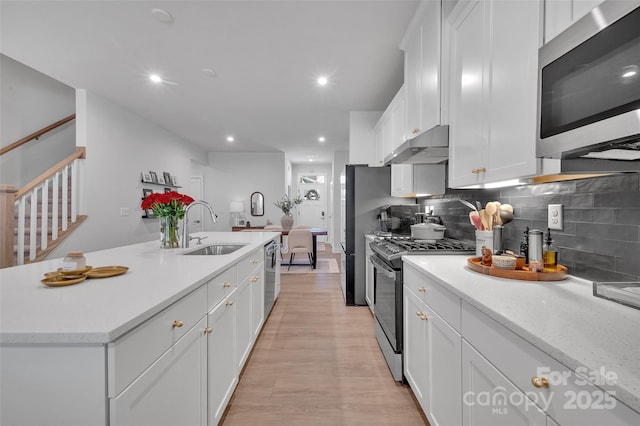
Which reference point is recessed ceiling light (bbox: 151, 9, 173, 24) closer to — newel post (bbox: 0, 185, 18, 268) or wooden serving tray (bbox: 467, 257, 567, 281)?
newel post (bbox: 0, 185, 18, 268)

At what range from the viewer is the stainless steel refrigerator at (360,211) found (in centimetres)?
341

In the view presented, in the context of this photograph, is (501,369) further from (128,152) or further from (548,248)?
(128,152)

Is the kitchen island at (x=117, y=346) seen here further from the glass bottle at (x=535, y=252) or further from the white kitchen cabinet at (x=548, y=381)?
the glass bottle at (x=535, y=252)

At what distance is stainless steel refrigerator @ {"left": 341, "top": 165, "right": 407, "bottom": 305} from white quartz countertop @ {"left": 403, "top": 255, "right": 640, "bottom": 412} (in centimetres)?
211

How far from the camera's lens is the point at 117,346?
0.71m

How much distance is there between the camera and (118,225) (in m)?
4.19

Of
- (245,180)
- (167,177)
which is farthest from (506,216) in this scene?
(245,180)

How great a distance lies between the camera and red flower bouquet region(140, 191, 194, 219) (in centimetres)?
198

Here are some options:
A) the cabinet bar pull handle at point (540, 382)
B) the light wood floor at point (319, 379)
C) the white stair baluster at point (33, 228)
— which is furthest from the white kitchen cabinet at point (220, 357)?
the white stair baluster at point (33, 228)

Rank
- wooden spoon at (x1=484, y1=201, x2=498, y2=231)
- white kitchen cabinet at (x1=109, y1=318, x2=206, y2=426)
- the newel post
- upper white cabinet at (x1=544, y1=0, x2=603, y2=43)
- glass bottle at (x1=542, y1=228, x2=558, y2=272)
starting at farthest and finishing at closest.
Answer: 1. the newel post
2. wooden spoon at (x1=484, y1=201, x2=498, y2=231)
3. glass bottle at (x1=542, y1=228, x2=558, y2=272)
4. upper white cabinet at (x1=544, y1=0, x2=603, y2=43)
5. white kitchen cabinet at (x1=109, y1=318, x2=206, y2=426)

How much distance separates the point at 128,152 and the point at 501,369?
530 cm

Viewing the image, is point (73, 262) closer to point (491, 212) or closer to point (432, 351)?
point (432, 351)

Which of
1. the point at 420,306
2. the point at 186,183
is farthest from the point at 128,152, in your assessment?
the point at 420,306

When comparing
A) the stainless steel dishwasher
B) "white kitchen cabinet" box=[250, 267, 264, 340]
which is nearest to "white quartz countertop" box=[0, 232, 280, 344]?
"white kitchen cabinet" box=[250, 267, 264, 340]
